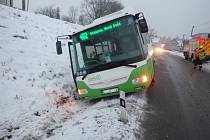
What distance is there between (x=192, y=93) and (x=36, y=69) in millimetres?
7565

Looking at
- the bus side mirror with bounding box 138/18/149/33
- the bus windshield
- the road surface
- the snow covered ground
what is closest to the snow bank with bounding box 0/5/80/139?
the snow covered ground

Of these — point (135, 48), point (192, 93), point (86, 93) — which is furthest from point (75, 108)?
point (192, 93)

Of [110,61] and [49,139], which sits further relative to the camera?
[110,61]

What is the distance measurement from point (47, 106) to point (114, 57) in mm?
3051

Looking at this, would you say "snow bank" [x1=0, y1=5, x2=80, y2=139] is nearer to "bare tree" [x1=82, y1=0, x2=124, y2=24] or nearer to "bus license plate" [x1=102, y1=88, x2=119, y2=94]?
"bus license plate" [x1=102, y1=88, x2=119, y2=94]

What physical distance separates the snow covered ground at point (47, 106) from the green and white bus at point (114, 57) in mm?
718

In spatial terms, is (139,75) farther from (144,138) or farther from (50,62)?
(50,62)

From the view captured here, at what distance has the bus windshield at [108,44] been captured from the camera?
7969mm

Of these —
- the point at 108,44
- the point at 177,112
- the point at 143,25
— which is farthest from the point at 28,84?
the point at 177,112

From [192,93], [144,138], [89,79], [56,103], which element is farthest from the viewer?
[192,93]

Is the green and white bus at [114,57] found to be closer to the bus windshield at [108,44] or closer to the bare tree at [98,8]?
the bus windshield at [108,44]

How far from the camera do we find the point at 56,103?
884 centimetres

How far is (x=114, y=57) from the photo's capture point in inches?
319

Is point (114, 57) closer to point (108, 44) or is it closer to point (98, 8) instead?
point (108, 44)
